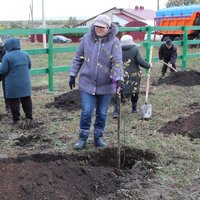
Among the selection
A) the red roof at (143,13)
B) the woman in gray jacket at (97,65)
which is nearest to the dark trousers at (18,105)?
the woman in gray jacket at (97,65)

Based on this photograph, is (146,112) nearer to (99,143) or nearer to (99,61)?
(99,143)

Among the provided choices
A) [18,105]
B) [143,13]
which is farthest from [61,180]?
[143,13]

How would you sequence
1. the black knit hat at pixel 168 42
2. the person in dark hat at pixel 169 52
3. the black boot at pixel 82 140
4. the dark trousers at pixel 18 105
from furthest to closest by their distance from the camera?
the person in dark hat at pixel 169 52
the black knit hat at pixel 168 42
the dark trousers at pixel 18 105
the black boot at pixel 82 140

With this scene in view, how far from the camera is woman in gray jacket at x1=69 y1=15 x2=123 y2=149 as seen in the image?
16.5ft

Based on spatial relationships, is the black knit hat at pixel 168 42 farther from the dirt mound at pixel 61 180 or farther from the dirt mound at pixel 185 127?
the dirt mound at pixel 61 180

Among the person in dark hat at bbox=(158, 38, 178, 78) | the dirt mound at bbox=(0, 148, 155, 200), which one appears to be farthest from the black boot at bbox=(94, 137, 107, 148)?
the person in dark hat at bbox=(158, 38, 178, 78)

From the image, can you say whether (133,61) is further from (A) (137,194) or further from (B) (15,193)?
(B) (15,193)

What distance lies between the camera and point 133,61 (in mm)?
7234

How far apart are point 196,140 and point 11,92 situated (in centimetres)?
290

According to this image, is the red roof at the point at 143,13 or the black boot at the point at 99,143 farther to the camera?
the red roof at the point at 143,13

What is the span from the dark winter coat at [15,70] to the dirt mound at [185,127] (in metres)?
2.25

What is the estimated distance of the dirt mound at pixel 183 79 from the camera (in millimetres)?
10786

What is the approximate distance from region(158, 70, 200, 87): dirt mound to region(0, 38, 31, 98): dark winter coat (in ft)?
17.3

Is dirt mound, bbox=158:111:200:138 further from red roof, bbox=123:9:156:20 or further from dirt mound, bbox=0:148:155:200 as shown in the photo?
red roof, bbox=123:9:156:20
